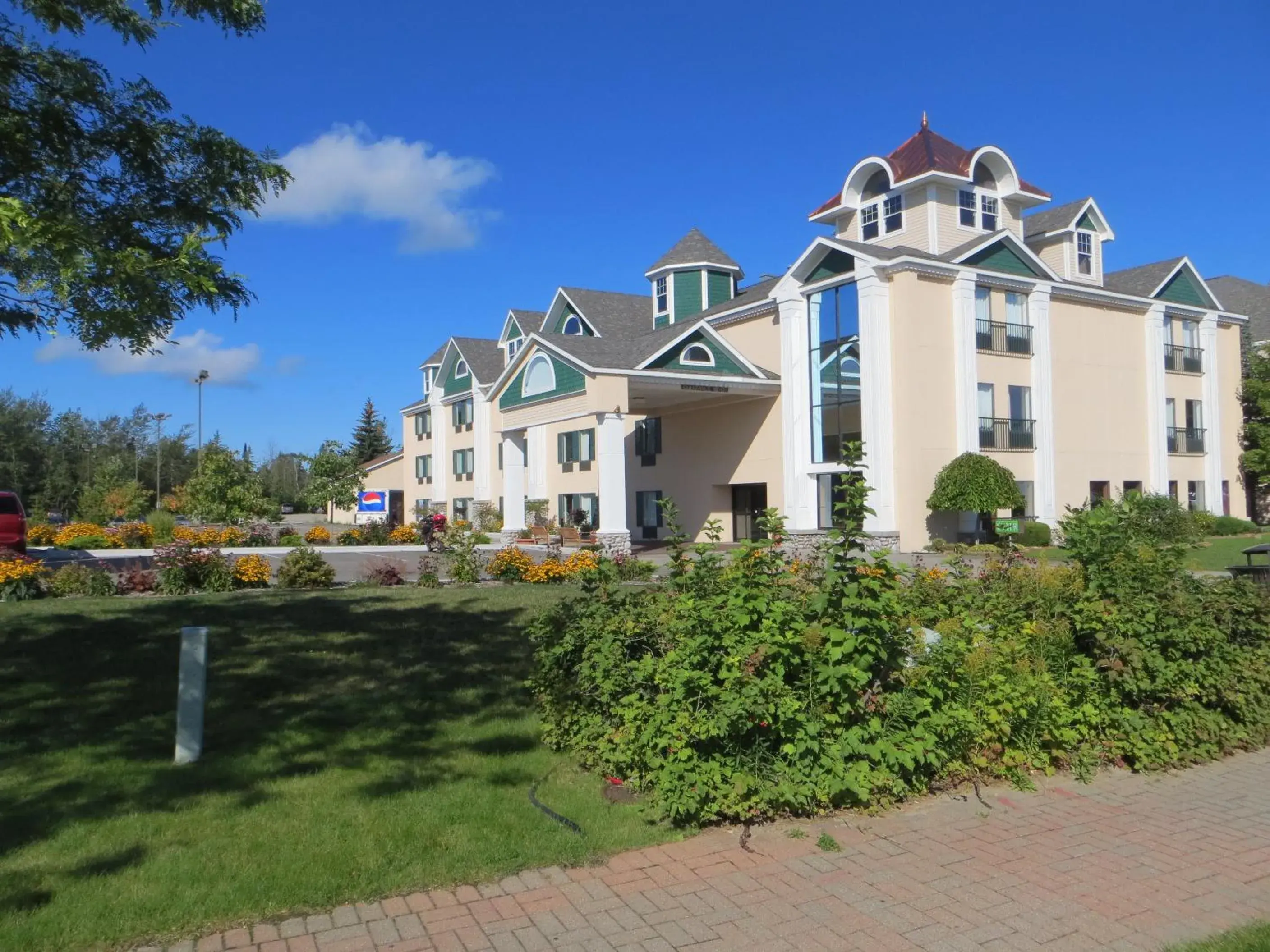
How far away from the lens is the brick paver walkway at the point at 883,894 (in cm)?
406

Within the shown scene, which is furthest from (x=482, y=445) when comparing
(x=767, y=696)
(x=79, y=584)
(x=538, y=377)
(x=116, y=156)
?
(x=767, y=696)

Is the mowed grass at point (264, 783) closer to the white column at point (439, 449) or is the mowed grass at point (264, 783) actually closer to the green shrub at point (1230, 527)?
the green shrub at point (1230, 527)

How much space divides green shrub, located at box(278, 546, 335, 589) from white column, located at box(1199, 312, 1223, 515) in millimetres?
32538

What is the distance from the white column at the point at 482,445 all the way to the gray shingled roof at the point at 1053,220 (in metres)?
24.5

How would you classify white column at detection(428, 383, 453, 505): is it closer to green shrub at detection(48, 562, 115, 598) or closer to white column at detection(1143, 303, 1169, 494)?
white column at detection(1143, 303, 1169, 494)

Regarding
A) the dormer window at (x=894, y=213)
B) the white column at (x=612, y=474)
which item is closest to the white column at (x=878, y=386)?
the dormer window at (x=894, y=213)

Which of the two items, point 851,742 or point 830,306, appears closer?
point 851,742

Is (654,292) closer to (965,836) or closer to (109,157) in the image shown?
(109,157)

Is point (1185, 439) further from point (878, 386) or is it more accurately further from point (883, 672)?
point (883, 672)

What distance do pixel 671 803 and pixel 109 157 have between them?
23.5ft

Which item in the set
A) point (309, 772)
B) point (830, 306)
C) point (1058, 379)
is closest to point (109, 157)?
point (309, 772)

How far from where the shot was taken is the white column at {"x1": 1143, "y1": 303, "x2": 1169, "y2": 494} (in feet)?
111

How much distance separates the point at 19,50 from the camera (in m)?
8.06

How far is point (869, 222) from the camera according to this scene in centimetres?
3195
